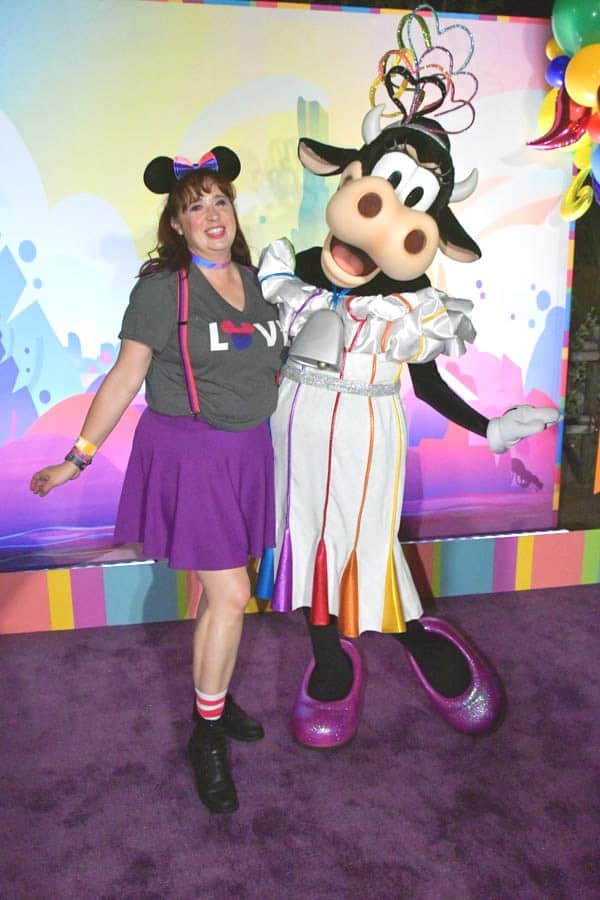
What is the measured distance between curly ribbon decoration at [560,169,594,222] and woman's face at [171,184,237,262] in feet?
4.44

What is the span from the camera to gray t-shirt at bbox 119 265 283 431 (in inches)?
62.4

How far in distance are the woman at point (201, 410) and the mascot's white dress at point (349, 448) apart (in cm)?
7

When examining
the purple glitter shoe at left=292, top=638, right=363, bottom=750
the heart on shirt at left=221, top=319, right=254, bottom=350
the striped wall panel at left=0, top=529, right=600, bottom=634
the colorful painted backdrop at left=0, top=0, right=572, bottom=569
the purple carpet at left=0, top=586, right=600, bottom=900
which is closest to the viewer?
the purple carpet at left=0, top=586, right=600, bottom=900

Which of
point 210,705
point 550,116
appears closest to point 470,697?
point 210,705

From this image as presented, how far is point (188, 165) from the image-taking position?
1672mm

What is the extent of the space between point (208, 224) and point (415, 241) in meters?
0.42

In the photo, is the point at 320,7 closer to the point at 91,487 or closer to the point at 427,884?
the point at 91,487

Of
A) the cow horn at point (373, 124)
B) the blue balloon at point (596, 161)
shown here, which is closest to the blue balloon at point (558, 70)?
the blue balloon at point (596, 161)

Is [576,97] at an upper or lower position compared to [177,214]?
upper

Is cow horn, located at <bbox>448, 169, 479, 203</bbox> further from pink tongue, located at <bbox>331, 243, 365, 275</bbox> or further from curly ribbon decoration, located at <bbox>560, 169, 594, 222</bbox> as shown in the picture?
curly ribbon decoration, located at <bbox>560, 169, 594, 222</bbox>

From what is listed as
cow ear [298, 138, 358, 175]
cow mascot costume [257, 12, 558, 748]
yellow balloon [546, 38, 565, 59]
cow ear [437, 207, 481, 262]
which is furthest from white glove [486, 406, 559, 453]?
yellow balloon [546, 38, 565, 59]

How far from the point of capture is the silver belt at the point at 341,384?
1.75 meters

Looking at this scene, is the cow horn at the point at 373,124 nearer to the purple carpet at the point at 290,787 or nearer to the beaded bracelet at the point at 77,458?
the beaded bracelet at the point at 77,458

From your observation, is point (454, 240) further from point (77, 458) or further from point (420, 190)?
point (77, 458)
